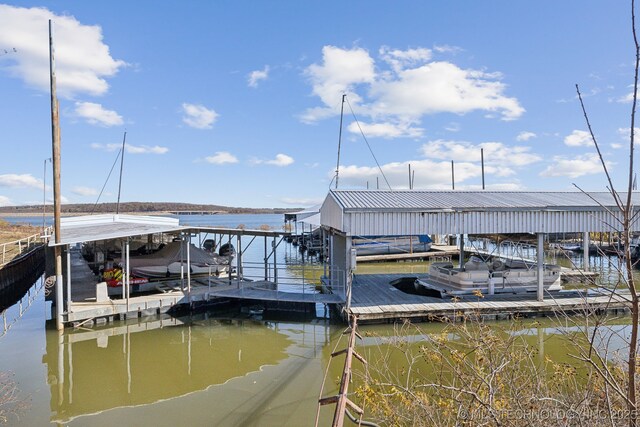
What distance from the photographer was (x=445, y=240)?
4031 centimetres

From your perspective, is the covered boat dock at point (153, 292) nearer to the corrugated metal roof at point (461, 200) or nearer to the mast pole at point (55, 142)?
the mast pole at point (55, 142)

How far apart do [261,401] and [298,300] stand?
670 cm

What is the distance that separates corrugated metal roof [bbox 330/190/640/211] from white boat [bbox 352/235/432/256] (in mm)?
15511

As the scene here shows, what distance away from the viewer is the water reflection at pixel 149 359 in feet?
30.4

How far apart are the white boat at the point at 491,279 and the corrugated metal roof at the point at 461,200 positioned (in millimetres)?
2463

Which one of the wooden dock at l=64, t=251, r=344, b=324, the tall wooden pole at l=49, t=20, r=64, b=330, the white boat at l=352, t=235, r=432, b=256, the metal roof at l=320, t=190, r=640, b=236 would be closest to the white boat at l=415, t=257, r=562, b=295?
the metal roof at l=320, t=190, r=640, b=236

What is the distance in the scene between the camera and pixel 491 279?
16281 mm

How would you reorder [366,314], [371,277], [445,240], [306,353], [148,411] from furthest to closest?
[445,240] → [371,277] → [366,314] → [306,353] → [148,411]

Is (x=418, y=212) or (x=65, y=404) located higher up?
(x=418, y=212)

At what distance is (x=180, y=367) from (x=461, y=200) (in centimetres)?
1147

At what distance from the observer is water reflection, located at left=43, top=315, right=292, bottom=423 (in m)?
9.27

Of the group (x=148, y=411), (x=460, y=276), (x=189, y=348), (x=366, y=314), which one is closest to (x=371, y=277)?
(x=460, y=276)

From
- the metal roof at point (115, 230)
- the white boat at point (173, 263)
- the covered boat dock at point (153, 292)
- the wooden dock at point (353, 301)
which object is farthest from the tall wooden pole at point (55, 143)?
the white boat at point (173, 263)

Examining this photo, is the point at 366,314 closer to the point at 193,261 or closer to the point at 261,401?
the point at 261,401
